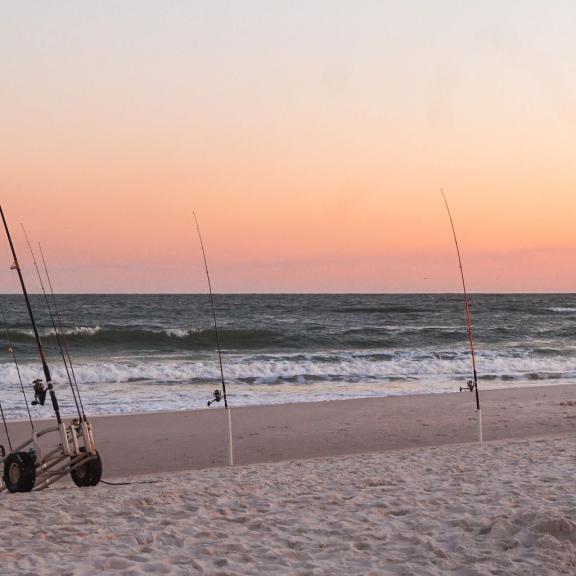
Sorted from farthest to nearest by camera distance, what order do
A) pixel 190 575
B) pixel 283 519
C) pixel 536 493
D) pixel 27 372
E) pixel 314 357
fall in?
pixel 314 357
pixel 27 372
pixel 536 493
pixel 283 519
pixel 190 575

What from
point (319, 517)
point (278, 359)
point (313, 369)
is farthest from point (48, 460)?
point (278, 359)

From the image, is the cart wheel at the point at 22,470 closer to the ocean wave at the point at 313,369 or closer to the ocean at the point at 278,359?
the ocean at the point at 278,359

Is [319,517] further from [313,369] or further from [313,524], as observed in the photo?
[313,369]

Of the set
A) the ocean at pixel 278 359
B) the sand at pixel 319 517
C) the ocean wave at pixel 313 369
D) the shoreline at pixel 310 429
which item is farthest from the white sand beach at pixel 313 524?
the ocean wave at pixel 313 369

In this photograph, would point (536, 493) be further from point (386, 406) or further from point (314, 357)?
point (314, 357)

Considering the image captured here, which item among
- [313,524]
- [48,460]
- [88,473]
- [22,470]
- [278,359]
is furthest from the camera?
[278,359]

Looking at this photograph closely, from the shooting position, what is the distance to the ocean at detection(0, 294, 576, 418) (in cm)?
1662

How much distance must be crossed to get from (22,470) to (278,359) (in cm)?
1821

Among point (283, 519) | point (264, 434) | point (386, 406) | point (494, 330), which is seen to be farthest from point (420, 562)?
point (494, 330)

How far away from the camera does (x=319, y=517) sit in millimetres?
5242

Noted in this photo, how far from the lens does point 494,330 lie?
126 ft

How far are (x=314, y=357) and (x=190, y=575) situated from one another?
21.3 m

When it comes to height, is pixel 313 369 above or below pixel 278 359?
below

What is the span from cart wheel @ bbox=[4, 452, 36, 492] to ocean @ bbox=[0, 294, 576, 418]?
7.28 meters
